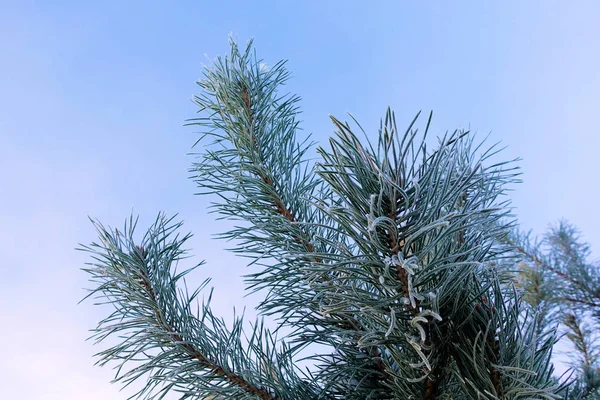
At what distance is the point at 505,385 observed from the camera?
1.29 feet

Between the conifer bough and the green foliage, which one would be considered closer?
the conifer bough

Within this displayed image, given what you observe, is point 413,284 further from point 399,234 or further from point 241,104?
point 241,104

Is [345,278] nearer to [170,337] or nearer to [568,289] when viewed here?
[170,337]

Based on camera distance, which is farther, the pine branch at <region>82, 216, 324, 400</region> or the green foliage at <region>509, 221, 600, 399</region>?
the green foliage at <region>509, 221, 600, 399</region>

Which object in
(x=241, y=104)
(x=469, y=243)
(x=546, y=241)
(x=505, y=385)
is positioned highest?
(x=241, y=104)

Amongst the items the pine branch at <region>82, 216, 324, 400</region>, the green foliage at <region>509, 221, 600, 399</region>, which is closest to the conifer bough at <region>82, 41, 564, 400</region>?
the pine branch at <region>82, 216, 324, 400</region>

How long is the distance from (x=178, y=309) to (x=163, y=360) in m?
0.05

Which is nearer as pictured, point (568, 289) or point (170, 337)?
point (170, 337)

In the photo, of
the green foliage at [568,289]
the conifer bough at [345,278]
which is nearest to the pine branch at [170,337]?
the conifer bough at [345,278]

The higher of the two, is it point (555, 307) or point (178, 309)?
point (178, 309)

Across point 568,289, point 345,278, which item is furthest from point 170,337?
point 568,289

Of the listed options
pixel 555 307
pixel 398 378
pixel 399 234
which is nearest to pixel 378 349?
pixel 398 378

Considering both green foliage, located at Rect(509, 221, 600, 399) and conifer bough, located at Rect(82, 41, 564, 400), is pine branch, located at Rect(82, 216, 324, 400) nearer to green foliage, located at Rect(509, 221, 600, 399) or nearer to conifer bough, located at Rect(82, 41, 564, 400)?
conifer bough, located at Rect(82, 41, 564, 400)

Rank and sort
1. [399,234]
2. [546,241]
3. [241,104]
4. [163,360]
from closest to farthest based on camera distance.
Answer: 1. [399,234]
2. [163,360]
3. [241,104]
4. [546,241]
